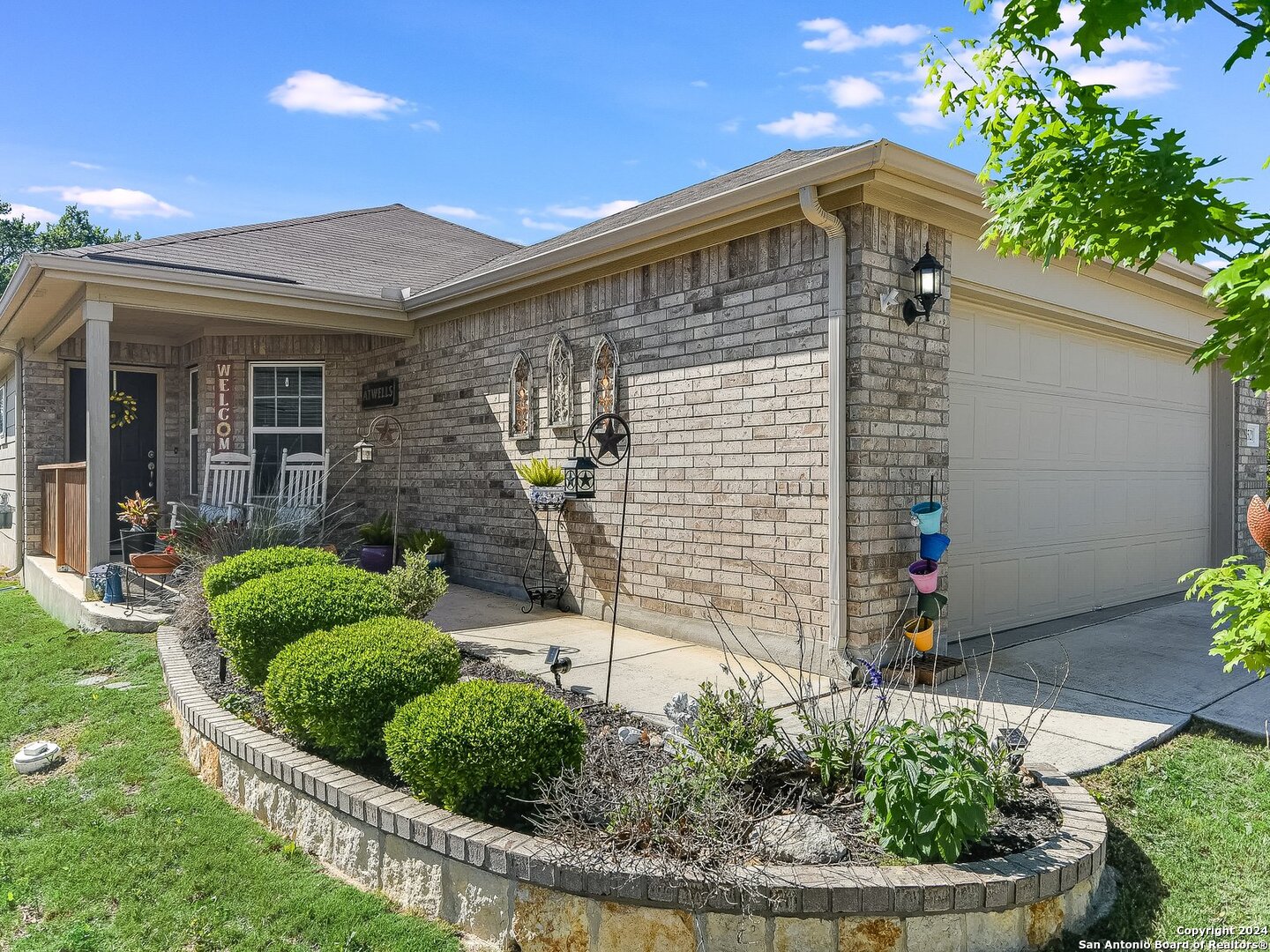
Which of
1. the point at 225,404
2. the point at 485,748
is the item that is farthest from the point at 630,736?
the point at 225,404

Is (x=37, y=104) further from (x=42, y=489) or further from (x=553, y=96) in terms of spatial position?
(x=553, y=96)

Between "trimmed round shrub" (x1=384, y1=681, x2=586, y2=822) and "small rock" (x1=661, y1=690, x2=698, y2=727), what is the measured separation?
39cm

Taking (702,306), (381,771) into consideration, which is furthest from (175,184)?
(381,771)

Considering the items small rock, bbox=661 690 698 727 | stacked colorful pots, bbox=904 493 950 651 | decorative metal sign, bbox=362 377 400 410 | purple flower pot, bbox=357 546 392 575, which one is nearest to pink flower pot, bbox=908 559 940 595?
stacked colorful pots, bbox=904 493 950 651

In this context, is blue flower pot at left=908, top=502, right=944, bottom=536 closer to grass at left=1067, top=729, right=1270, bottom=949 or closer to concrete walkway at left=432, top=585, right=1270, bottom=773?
concrete walkway at left=432, top=585, right=1270, bottom=773

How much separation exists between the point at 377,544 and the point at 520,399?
7.31 ft

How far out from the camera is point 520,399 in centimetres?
751

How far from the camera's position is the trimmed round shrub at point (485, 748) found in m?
2.73

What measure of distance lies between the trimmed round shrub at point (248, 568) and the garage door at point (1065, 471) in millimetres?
4286

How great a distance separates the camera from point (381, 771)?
3.32 meters

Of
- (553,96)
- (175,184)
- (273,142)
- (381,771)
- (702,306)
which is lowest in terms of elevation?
(381,771)

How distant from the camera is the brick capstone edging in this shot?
7.38 ft

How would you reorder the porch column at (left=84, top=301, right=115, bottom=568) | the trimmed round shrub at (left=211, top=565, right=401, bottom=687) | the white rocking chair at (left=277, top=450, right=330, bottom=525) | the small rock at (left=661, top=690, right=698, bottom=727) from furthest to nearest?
the white rocking chair at (left=277, top=450, right=330, bottom=525), the porch column at (left=84, top=301, right=115, bottom=568), the trimmed round shrub at (left=211, top=565, right=401, bottom=687), the small rock at (left=661, top=690, right=698, bottom=727)

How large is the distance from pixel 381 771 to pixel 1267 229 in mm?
3442
